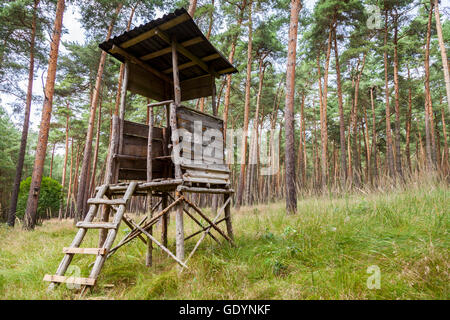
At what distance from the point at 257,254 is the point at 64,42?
777 inches

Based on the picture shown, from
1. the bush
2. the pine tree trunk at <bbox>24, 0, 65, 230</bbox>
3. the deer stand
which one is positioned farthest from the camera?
the bush

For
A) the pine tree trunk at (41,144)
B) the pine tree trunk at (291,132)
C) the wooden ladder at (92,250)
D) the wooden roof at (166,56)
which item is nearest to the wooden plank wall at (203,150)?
the wooden ladder at (92,250)

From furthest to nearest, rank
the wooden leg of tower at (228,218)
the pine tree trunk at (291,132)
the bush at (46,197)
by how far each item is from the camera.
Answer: the bush at (46,197) → the pine tree trunk at (291,132) → the wooden leg of tower at (228,218)

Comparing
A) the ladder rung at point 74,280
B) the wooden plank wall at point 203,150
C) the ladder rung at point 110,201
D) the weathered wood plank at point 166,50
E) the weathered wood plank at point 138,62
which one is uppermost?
the weathered wood plank at point 166,50

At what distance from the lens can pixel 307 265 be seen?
395 cm

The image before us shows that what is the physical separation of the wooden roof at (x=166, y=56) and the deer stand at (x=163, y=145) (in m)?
0.02

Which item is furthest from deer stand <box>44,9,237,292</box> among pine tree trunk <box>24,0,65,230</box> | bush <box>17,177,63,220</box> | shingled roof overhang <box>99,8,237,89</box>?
bush <box>17,177,63,220</box>

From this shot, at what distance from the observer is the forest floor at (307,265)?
3.02 m

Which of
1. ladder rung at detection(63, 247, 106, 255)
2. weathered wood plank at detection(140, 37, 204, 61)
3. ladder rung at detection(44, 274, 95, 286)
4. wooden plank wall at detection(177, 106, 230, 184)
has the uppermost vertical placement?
weathered wood plank at detection(140, 37, 204, 61)

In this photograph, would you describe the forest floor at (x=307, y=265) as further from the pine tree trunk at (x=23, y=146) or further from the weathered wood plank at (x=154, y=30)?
the pine tree trunk at (x=23, y=146)

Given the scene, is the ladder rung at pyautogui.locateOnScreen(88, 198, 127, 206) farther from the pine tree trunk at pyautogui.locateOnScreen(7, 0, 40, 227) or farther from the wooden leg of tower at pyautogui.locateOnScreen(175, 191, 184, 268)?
the pine tree trunk at pyautogui.locateOnScreen(7, 0, 40, 227)

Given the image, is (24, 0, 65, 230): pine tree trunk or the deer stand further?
(24, 0, 65, 230): pine tree trunk

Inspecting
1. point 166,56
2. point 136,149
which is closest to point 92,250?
point 136,149

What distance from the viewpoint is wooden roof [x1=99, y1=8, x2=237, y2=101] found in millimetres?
4965
